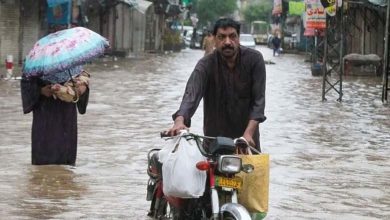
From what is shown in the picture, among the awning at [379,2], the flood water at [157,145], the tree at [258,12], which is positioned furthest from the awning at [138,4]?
the tree at [258,12]

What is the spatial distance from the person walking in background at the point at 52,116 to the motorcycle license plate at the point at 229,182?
3.47 m

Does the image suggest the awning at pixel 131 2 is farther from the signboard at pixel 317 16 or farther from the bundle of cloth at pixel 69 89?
the bundle of cloth at pixel 69 89

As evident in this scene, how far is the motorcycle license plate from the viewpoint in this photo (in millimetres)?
5621

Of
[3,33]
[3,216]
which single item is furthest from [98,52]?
[3,33]

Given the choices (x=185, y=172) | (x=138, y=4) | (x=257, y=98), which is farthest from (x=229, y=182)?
(x=138, y=4)

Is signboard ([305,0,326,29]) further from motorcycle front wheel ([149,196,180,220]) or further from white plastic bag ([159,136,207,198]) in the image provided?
white plastic bag ([159,136,207,198])

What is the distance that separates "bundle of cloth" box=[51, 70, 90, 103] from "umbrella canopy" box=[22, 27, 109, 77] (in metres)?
0.19

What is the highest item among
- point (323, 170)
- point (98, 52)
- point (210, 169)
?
point (98, 52)

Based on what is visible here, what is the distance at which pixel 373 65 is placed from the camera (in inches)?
1302

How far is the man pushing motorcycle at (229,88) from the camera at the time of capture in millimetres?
6062

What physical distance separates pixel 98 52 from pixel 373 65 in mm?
25229

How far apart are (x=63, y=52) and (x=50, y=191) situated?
1325mm

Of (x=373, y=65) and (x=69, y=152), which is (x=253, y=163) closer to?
(x=69, y=152)

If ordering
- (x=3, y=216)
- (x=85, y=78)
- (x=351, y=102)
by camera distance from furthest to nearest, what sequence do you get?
(x=351, y=102) → (x=85, y=78) → (x=3, y=216)
